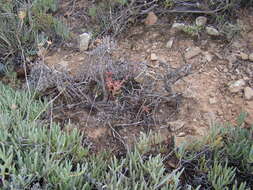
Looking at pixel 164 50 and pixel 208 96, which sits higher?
pixel 164 50

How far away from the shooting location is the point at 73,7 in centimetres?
316

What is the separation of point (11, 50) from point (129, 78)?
1082 mm

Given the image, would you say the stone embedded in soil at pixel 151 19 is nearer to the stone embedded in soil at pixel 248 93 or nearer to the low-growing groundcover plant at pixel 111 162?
the stone embedded in soil at pixel 248 93

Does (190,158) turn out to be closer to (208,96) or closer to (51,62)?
(208,96)

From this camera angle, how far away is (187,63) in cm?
254

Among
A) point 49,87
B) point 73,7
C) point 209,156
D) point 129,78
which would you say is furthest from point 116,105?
point 73,7

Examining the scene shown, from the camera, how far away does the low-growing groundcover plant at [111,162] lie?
1.71 m

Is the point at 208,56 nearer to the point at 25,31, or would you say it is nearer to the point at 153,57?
the point at 153,57

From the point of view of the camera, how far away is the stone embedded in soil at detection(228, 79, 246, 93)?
7.52ft

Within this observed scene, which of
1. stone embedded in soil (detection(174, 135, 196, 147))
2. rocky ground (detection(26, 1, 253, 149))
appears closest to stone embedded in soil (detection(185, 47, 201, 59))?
rocky ground (detection(26, 1, 253, 149))

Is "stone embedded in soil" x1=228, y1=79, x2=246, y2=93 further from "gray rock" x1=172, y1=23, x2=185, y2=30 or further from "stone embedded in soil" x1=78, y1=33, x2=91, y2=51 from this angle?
"stone embedded in soil" x1=78, y1=33, x2=91, y2=51

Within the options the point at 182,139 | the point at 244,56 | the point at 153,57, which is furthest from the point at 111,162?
the point at 244,56

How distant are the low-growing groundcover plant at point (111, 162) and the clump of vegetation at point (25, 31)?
872mm

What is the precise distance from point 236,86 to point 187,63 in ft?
1.38
